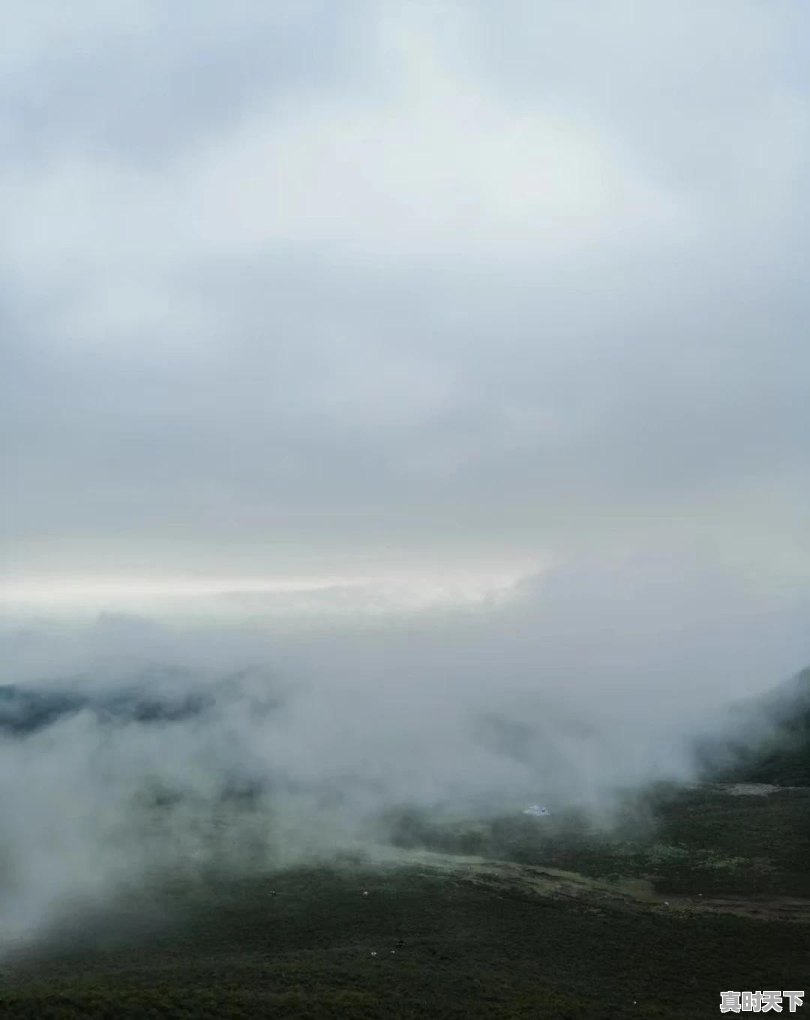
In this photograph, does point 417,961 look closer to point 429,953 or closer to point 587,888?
point 429,953

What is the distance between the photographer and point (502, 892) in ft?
224

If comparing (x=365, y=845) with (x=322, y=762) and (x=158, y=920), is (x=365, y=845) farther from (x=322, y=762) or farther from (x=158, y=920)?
(x=322, y=762)

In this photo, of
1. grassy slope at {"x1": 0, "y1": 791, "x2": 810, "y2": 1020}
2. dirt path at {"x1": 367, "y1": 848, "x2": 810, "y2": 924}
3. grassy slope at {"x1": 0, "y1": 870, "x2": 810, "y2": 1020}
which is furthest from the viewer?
dirt path at {"x1": 367, "y1": 848, "x2": 810, "y2": 924}

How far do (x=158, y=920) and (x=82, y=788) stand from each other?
7843 cm

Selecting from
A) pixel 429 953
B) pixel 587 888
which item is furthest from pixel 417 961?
pixel 587 888

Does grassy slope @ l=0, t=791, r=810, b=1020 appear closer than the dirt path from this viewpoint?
Yes

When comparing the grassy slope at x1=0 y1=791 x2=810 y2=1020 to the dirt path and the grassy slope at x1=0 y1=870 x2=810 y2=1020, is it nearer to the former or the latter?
the grassy slope at x1=0 y1=870 x2=810 y2=1020

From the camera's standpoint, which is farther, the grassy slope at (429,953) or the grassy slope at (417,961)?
the grassy slope at (429,953)

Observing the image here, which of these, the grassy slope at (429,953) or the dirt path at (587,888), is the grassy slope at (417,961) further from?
the dirt path at (587,888)

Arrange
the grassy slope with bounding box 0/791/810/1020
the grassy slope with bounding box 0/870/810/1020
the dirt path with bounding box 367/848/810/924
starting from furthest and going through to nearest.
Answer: the dirt path with bounding box 367/848/810/924 < the grassy slope with bounding box 0/791/810/1020 < the grassy slope with bounding box 0/870/810/1020

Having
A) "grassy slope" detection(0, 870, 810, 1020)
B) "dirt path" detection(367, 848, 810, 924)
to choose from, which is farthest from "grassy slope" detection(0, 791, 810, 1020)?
"dirt path" detection(367, 848, 810, 924)

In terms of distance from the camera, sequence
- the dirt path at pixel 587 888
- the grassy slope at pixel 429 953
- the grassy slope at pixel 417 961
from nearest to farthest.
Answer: the grassy slope at pixel 417 961
the grassy slope at pixel 429 953
the dirt path at pixel 587 888

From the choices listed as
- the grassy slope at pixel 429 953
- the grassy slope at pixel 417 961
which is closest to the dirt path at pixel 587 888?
the grassy slope at pixel 429 953

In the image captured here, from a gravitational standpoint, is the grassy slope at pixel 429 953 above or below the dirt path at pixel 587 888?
above
